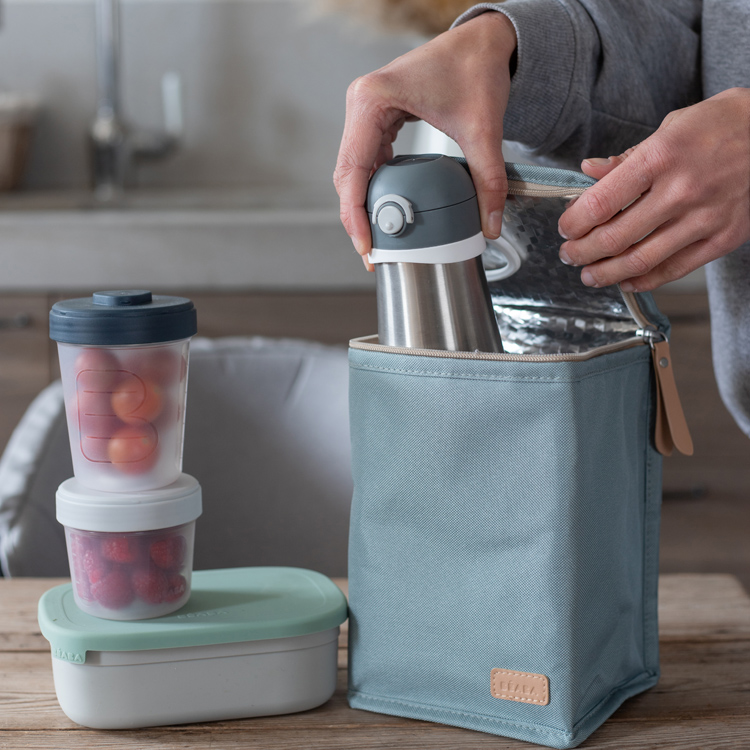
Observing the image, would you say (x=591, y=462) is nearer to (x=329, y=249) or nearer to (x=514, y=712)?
(x=514, y=712)

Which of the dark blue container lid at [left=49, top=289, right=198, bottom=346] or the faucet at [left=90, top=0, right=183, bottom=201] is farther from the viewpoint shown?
the faucet at [left=90, top=0, right=183, bottom=201]

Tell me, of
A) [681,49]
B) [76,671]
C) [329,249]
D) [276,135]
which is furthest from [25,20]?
[76,671]

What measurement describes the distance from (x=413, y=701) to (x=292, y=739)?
87mm

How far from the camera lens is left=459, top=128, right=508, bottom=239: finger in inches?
22.6

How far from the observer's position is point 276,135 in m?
2.40

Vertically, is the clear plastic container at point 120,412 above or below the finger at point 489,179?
below

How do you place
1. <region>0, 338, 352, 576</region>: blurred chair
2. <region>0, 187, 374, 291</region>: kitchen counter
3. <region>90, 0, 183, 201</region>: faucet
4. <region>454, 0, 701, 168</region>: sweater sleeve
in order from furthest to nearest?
1. <region>90, 0, 183, 201</region>: faucet
2. <region>0, 187, 374, 291</region>: kitchen counter
3. <region>0, 338, 352, 576</region>: blurred chair
4. <region>454, 0, 701, 168</region>: sweater sleeve

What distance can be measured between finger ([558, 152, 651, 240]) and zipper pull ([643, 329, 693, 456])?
0.34 ft

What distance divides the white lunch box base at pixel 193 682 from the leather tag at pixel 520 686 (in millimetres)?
121

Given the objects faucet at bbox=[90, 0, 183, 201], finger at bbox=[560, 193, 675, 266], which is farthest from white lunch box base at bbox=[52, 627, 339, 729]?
faucet at bbox=[90, 0, 183, 201]

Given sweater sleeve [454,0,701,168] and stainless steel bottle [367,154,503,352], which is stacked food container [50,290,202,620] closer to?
stainless steel bottle [367,154,503,352]

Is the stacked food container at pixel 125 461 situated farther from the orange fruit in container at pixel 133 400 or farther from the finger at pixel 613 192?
the finger at pixel 613 192

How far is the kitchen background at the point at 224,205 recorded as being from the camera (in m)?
1.73

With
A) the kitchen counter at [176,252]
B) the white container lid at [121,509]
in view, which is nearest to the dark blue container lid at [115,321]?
the white container lid at [121,509]
